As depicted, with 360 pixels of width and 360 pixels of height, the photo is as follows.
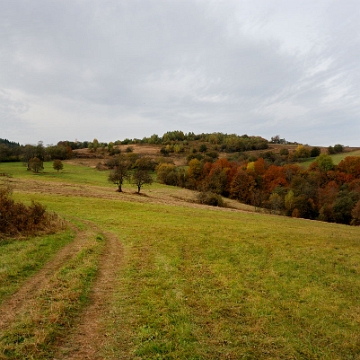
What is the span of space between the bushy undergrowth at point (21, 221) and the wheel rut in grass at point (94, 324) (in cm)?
692

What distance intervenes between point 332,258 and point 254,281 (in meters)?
6.58

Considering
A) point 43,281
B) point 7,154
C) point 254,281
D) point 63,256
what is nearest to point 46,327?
point 43,281

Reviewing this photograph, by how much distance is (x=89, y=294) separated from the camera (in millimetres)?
9180

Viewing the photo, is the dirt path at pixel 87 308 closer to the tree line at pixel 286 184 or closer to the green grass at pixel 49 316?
the green grass at pixel 49 316

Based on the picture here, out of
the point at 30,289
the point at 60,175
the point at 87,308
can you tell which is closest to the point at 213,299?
the point at 87,308

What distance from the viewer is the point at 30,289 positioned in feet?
29.7

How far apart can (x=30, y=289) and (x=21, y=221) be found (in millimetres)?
8981

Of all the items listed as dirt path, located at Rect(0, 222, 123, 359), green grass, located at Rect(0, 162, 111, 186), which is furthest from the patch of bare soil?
dirt path, located at Rect(0, 222, 123, 359)

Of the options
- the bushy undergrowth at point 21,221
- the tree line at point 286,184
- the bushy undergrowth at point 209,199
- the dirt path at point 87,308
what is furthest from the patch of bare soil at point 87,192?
the dirt path at point 87,308

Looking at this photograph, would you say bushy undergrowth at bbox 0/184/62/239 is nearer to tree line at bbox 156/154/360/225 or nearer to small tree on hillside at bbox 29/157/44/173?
tree line at bbox 156/154/360/225

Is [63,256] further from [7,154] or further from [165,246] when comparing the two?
[7,154]

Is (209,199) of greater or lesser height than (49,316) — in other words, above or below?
below

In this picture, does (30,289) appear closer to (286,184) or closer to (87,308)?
(87,308)

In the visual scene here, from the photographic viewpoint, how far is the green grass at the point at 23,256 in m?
9.52
